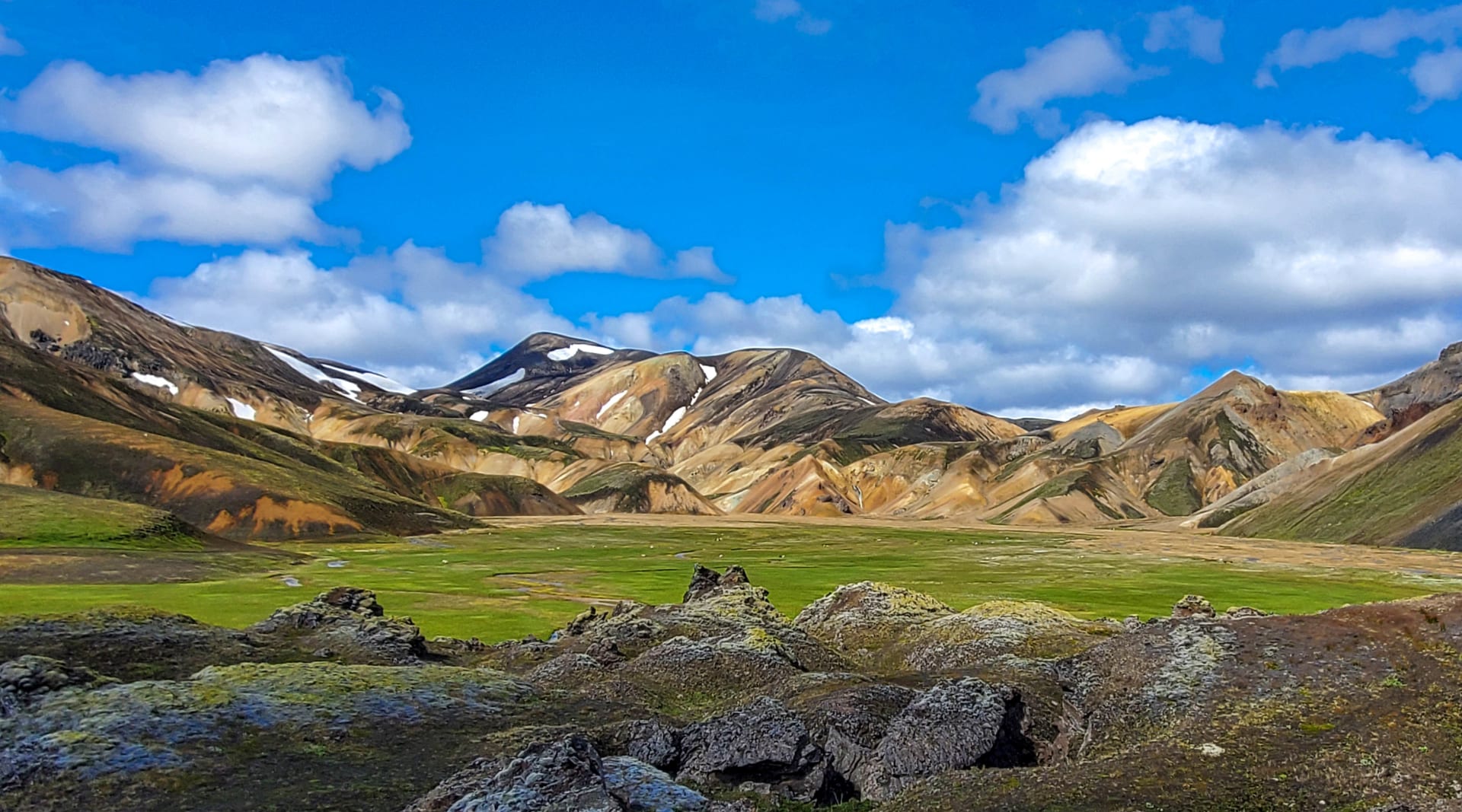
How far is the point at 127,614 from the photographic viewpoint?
33.7 m

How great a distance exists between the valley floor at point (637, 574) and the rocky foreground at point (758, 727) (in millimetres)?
23967

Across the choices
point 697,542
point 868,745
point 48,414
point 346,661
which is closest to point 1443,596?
point 868,745

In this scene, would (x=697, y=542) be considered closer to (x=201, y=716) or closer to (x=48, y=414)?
(x=48, y=414)

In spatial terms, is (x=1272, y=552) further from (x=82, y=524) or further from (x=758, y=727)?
(x=82, y=524)

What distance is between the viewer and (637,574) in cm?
10181

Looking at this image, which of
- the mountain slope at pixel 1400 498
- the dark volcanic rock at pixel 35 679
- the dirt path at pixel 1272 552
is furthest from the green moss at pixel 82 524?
the mountain slope at pixel 1400 498

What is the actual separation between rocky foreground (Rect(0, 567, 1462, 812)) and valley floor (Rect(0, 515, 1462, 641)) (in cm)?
2397

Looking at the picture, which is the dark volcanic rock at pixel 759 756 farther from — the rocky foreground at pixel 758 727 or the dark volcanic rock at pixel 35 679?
the dark volcanic rock at pixel 35 679

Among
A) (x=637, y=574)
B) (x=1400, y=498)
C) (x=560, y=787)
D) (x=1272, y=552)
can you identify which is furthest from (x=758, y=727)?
(x=1400, y=498)

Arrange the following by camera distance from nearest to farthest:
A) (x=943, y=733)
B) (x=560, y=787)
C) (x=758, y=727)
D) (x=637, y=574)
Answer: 1. (x=560, y=787)
2. (x=943, y=733)
3. (x=758, y=727)
4. (x=637, y=574)

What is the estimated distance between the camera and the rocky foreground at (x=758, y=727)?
1812cm

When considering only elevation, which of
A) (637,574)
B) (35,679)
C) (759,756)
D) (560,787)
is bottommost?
(637,574)

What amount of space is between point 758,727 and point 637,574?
80.8 meters

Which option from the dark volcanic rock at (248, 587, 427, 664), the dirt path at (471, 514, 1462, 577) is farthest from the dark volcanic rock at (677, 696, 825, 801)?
the dirt path at (471, 514, 1462, 577)
